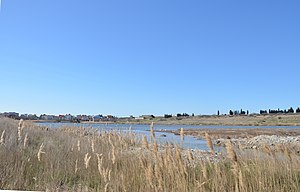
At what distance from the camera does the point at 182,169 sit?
2.80 meters

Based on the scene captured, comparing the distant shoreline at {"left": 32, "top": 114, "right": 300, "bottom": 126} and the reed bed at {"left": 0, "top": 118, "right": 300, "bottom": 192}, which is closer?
the reed bed at {"left": 0, "top": 118, "right": 300, "bottom": 192}

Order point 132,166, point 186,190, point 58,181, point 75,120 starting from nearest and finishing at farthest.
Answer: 1. point 186,190
2. point 58,181
3. point 132,166
4. point 75,120

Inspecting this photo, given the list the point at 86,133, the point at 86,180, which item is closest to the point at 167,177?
the point at 86,180

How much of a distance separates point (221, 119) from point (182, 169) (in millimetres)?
76623

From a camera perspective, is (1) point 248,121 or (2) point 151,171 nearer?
(2) point 151,171

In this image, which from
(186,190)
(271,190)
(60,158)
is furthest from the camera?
(60,158)

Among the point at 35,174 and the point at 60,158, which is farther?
the point at 60,158

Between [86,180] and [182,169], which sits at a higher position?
[182,169]

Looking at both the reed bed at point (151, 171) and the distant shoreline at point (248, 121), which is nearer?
the reed bed at point (151, 171)

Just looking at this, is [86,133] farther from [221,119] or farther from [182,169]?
[221,119]

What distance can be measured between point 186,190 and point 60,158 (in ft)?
6.93

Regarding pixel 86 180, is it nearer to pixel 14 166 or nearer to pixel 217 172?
pixel 14 166

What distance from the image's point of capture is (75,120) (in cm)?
895

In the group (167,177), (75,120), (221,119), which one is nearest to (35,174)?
(167,177)
